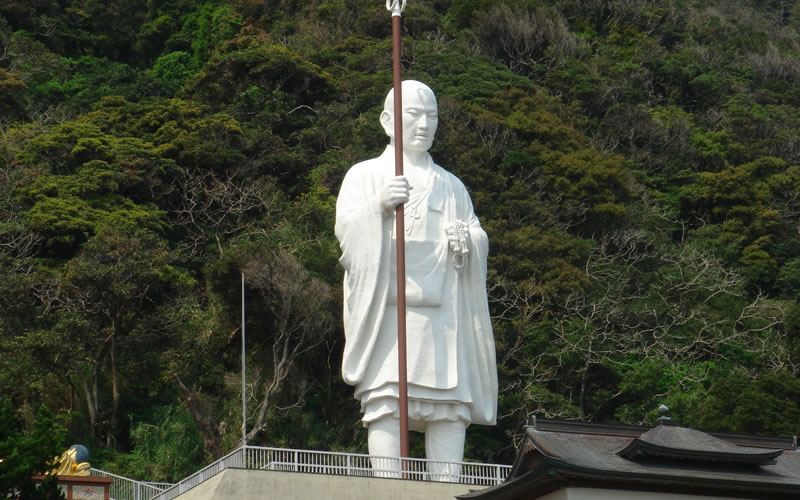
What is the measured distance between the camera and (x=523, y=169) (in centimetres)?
3011

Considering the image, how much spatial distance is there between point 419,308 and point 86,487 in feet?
14.5

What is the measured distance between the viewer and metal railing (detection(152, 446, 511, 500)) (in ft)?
46.2

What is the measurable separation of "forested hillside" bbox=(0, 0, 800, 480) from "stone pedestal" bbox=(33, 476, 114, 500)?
5.19 meters

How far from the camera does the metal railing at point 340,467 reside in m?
14.1

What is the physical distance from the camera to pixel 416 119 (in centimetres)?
1653

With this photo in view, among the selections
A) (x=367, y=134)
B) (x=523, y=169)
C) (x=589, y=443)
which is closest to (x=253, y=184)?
(x=367, y=134)

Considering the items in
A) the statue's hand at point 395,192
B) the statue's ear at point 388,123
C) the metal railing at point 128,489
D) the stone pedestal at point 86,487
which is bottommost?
the metal railing at point 128,489

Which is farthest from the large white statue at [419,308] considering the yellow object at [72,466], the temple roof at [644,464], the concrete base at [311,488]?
the yellow object at [72,466]

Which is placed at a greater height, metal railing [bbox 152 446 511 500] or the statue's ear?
the statue's ear

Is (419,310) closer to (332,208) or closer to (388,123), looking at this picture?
(388,123)

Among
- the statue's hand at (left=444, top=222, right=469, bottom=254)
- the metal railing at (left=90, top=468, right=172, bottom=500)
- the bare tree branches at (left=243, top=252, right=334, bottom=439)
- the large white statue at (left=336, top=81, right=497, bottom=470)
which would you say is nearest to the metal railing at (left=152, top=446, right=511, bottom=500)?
the large white statue at (left=336, top=81, right=497, bottom=470)

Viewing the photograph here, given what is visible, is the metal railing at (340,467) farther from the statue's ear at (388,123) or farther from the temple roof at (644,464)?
the statue's ear at (388,123)

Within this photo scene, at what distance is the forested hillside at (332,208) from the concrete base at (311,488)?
307 inches

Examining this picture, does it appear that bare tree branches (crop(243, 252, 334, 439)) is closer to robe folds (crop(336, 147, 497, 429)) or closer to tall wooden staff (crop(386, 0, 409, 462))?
robe folds (crop(336, 147, 497, 429))
